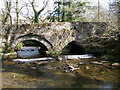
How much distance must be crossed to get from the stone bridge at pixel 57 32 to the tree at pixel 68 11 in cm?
857

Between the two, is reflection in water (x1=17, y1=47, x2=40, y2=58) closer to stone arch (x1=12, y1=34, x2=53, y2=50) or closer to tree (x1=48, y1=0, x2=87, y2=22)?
stone arch (x1=12, y1=34, x2=53, y2=50)

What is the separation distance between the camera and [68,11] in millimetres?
29266

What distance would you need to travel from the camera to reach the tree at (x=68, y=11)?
96.6ft

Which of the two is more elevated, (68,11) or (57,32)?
(68,11)

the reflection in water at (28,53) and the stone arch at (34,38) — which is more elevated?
the stone arch at (34,38)

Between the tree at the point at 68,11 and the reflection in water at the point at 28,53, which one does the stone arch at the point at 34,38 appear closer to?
the reflection in water at the point at 28,53

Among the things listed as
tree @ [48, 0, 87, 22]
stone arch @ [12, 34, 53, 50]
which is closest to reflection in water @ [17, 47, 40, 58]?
stone arch @ [12, 34, 53, 50]

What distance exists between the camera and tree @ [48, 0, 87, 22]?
96.6 ft

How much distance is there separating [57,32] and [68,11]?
1009cm

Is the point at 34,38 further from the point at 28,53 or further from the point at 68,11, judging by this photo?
the point at 68,11

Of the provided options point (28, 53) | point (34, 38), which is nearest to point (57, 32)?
point (34, 38)

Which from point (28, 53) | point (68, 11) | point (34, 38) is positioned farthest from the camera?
point (68, 11)

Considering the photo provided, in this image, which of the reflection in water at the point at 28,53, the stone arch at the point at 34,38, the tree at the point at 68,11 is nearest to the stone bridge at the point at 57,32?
the stone arch at the point at 34,38

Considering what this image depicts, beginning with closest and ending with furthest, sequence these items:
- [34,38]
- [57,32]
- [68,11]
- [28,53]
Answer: [34,38] < [57,32] < [28,53] < [68,11]
